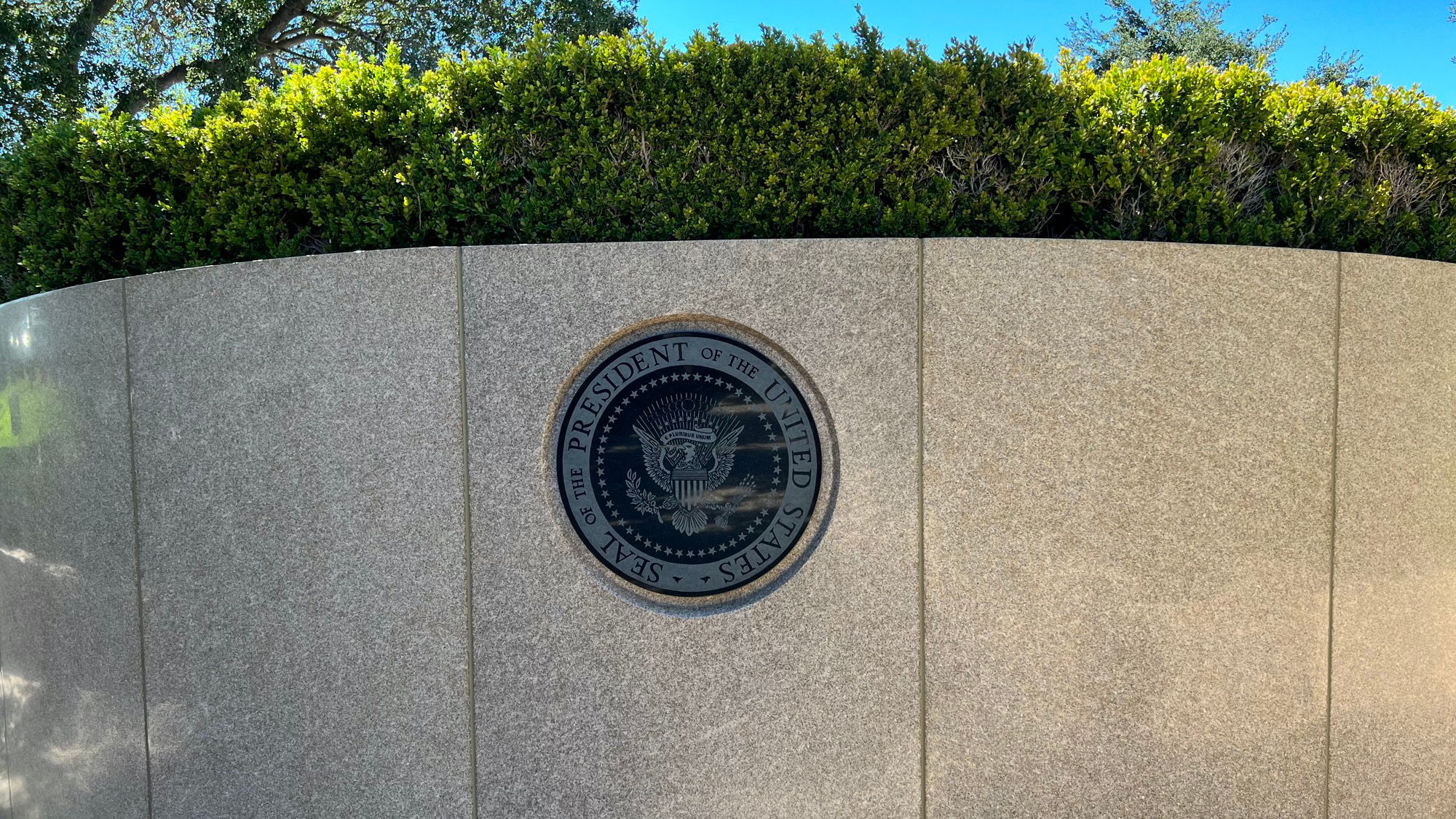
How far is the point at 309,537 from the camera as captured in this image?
12.9ft

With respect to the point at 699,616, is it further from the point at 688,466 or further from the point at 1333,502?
the point at 1333,502

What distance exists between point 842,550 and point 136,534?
134 inches

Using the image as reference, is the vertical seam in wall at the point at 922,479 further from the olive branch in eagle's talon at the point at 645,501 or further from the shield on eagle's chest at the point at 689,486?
the olive branch in eagle's talon at the point at 645,501

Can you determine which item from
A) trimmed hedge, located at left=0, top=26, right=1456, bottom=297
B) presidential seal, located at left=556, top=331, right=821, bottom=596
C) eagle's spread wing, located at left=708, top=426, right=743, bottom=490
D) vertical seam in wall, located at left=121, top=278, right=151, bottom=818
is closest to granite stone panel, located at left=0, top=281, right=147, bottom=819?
vertical seam in wall, located at left=121, top=278, right=151, bottom=818

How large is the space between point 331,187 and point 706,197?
1869 mm

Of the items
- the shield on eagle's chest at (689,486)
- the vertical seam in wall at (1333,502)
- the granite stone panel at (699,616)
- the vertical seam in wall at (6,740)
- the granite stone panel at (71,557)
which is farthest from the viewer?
the vertical seam in wall at (6,740)

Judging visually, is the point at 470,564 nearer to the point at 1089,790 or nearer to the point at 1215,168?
the point at 1089,790

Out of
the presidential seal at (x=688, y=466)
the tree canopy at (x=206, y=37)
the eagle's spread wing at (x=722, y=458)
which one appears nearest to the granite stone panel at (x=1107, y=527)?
the presidential seal at (x=688, y=466)

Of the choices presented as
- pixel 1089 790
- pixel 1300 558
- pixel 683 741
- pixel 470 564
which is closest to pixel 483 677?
pixel 470 564

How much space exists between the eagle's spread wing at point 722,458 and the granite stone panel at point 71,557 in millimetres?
2921

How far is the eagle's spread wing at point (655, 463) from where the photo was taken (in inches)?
144

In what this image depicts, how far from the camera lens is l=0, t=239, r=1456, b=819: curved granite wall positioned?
3.78 m

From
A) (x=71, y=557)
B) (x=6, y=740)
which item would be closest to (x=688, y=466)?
(x=71, y=557)

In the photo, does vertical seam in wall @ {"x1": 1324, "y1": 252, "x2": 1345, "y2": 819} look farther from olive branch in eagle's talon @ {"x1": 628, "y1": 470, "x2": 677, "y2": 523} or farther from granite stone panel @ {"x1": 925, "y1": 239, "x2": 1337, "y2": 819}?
olive branch in eagle's talon @ {"x1": 628, "y1": 470, "x2": 677, "y2": 523}
